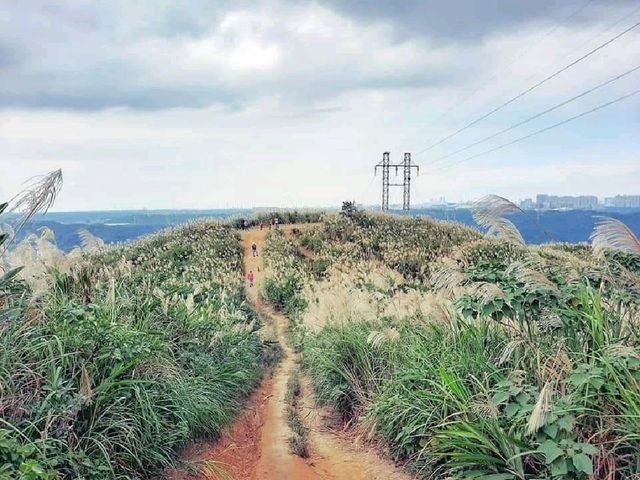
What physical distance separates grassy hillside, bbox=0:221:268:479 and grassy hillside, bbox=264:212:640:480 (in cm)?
190

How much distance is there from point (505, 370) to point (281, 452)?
9.25ft

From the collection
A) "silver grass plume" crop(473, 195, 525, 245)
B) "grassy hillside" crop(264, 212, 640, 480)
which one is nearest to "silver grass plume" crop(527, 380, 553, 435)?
"grassy hillside" crop(264, 212, 640, 480)

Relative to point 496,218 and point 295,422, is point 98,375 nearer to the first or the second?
point 295,422

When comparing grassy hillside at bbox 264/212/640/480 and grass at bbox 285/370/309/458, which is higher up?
grassy hillside at bbox 264/212/640/480

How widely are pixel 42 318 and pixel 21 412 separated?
1.22m

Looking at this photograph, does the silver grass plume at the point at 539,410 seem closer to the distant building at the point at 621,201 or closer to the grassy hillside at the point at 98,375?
the grassy hillside at the point at 98,375

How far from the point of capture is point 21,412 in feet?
12.7

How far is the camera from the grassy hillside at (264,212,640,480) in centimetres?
367

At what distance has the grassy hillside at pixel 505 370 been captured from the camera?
3.67 meters

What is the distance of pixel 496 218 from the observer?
5.04 meters

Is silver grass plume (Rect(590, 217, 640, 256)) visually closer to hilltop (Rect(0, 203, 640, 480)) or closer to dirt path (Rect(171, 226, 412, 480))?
hilltop (Rect(0, 203, 640, 480))

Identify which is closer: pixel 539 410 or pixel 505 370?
pixel 539 410

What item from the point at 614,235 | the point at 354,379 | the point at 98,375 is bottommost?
the point at 354,379

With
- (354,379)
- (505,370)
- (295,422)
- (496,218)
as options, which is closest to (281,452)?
(295,422)
